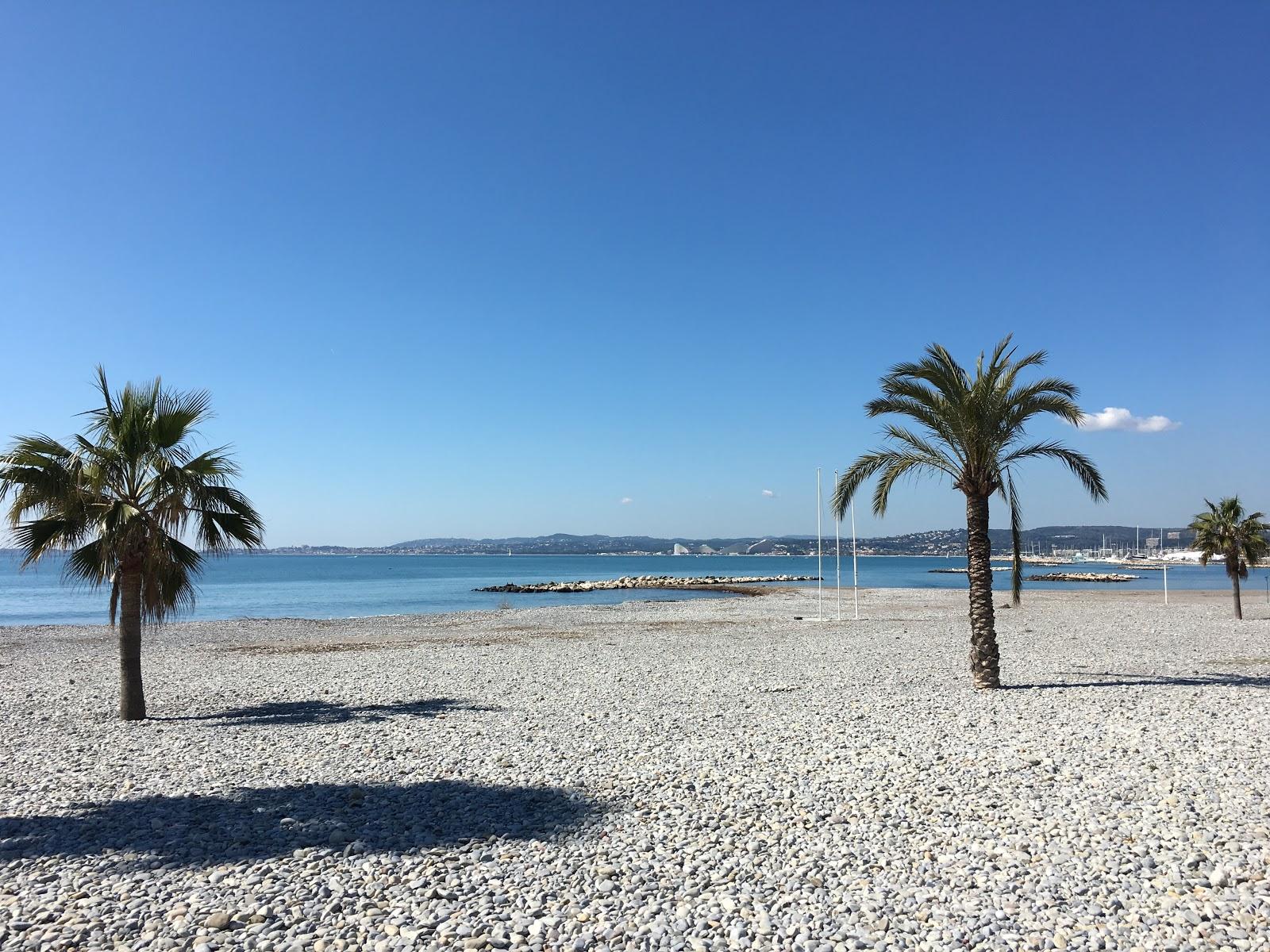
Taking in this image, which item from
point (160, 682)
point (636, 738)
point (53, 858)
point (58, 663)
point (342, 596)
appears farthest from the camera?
point (342, 596)

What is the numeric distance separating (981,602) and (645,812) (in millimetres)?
8865

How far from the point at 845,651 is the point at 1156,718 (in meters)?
9.24

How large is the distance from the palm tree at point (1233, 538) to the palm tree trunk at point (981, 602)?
63.2 feet

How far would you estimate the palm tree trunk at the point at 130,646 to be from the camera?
11.3m

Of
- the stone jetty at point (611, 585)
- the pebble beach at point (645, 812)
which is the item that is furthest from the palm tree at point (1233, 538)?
the stone jetty at point (611, 585)

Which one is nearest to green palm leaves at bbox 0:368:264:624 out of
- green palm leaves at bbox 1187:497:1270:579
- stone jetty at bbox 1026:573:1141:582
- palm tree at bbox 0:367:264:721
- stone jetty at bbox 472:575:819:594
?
palm tree at bbox 0:367:264:721

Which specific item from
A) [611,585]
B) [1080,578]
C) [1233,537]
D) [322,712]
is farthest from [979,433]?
[1080,578]

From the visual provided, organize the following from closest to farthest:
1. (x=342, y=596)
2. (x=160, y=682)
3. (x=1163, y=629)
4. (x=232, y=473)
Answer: (x=232, y=473) < (x=160, y=682) < (x=1163, y=629) < (x=342, y=596)

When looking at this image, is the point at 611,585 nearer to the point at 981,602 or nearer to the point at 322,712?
the point at 981,602

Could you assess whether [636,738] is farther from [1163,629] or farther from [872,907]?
[1163,629]

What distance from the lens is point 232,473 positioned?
38.2 ft

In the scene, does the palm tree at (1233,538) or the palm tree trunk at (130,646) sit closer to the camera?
the palm tree trunk at (130,646)

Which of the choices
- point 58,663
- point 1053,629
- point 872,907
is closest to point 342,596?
point 58,663

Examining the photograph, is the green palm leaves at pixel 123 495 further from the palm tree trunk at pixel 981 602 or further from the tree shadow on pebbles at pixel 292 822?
the palm tree trunk at pixel 981 602
